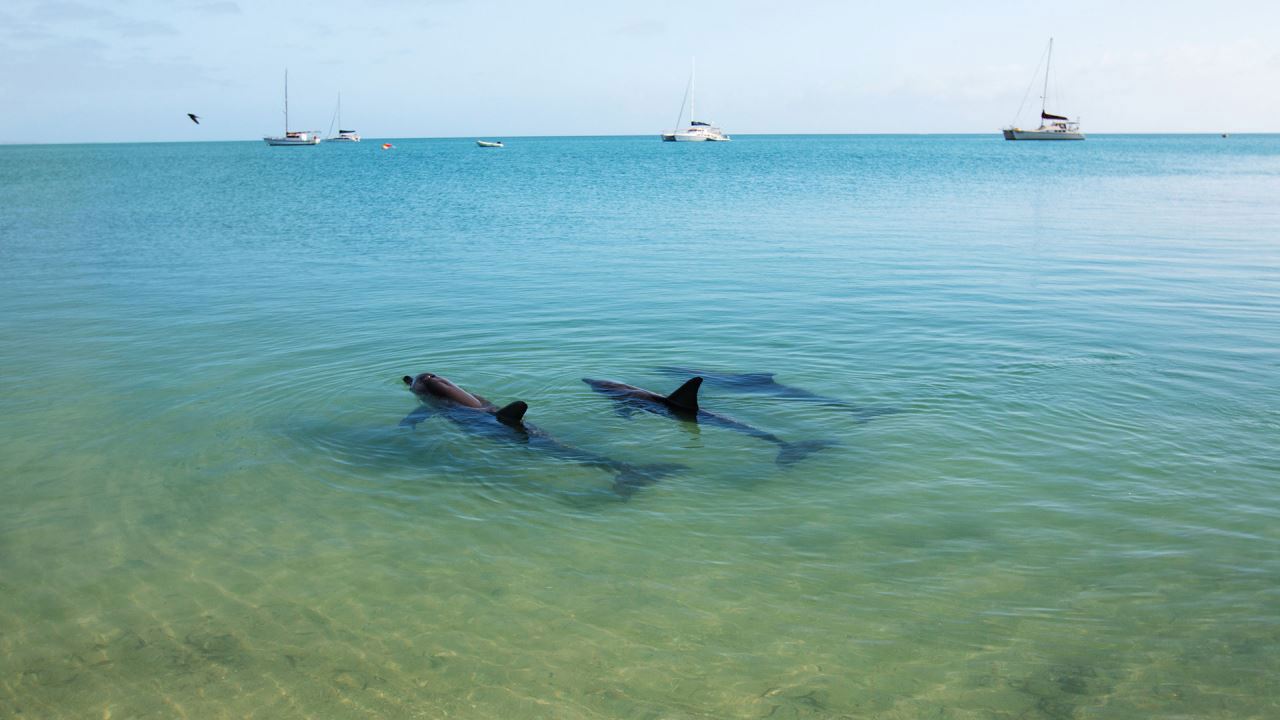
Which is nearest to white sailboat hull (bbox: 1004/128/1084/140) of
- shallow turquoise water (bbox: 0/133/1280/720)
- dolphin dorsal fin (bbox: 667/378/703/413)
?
shallow turquoise water (bbox: 0/133/1280/720)

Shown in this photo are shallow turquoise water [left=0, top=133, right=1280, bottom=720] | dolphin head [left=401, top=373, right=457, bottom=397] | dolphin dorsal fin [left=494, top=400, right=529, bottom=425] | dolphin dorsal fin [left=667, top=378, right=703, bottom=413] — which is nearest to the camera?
shallow turquoise water [left=0, top=133, right=1280, bottom=720]

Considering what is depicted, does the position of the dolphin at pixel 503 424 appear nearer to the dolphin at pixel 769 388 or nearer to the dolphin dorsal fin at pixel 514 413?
the dolphin dorsal fin at pixel 514 413

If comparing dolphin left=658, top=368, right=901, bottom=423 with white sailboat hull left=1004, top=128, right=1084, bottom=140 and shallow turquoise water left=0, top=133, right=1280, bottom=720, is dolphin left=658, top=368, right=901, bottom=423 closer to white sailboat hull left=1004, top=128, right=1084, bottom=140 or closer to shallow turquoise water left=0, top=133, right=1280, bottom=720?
shallow turquoise water left=0, top=133, right=1280, bottom=720

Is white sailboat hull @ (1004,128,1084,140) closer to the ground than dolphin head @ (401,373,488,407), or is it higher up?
higher up

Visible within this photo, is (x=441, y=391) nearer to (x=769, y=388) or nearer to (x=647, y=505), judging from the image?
(x=647, y=505)

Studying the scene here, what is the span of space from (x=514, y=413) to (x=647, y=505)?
2910 millimetres

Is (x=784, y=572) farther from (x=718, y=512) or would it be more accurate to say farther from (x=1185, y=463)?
(x=1185, y=463)

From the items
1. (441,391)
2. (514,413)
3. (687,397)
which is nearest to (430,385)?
(441,391)

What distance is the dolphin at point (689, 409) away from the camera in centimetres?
1188

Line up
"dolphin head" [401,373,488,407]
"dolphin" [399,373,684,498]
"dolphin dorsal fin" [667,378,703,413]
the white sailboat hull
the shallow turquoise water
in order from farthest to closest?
the white sailboat hull
"dolphin head" [401,373,488,407]
"dolphin dorsal fin" [667,378,703,413]
"dolphin" [399,373,684,498]
the shallow turquoise water

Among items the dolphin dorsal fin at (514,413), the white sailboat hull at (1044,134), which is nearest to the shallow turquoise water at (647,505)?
the dolphin dorsal fin at (514,413)

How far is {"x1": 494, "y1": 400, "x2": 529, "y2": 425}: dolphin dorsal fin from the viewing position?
1220 cm

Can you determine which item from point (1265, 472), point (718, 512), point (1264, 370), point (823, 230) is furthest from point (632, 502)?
point (823, 230)

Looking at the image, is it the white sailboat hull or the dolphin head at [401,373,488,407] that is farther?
the white sailboat hull
